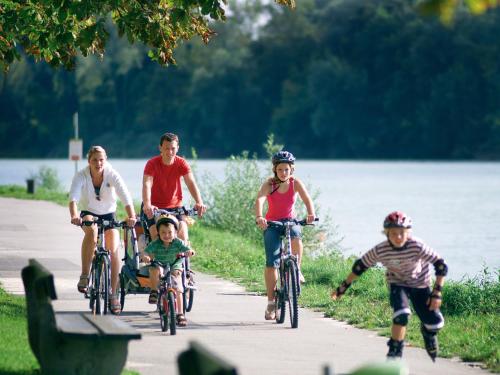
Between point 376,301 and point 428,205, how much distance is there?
32760 mm

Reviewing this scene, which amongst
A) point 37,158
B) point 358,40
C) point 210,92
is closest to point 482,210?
point 358,40

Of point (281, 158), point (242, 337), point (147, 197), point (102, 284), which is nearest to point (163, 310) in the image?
point (242, 337)

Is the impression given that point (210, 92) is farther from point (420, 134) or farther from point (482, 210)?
point (482, 210)

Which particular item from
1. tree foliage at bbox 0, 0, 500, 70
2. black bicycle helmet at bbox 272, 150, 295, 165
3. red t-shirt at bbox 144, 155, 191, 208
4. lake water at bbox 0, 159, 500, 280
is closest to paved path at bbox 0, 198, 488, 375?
red t-shirt at bbox 144, 155, 191, 208

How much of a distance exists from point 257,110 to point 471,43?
22.8 meters

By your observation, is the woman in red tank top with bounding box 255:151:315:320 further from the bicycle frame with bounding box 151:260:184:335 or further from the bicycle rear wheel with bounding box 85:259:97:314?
the bicycle rear wheel with bounding box 85:259:97:314

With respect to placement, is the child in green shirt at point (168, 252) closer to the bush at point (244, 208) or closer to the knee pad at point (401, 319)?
the knee pad at point (401, 319)

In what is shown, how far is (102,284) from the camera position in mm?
11945

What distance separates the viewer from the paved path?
9102mm

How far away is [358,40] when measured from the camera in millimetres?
105688

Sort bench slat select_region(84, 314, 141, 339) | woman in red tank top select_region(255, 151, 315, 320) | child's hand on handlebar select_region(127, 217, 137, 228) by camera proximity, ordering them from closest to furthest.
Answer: bench slat select_region(84, 314, 141, 339) → child's hand on handlebar select_region(127, 217, 137, 228) → woman in red tank top select_region(255, 151, 315, 320)

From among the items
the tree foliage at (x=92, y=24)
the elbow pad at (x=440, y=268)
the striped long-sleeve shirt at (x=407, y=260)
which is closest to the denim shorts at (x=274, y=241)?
the tree foliage at (x=92, y=24)

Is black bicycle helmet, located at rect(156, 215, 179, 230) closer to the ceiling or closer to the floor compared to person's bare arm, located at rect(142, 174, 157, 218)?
closer to the floor

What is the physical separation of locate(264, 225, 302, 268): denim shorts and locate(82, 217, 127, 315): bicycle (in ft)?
4.33
